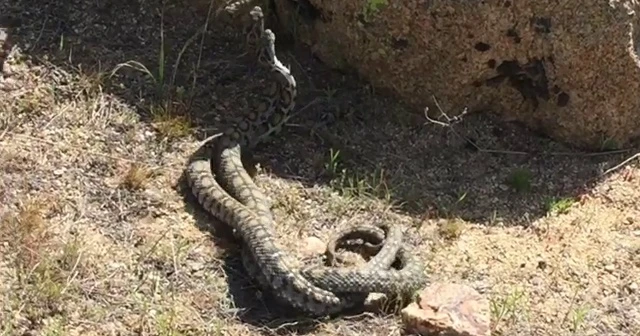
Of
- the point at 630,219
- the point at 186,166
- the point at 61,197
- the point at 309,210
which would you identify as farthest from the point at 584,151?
the point at 61,197

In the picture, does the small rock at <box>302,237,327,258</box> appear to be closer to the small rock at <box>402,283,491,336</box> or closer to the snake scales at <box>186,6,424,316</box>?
the snake scales at <box>186,6,424,316</box>

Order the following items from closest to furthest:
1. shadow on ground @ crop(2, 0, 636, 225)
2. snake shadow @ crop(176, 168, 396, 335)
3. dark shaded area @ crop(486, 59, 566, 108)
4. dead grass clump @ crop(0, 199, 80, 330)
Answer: dead grass clump @ crop(0, 199, 80, 330)
snake shadow @ crop(176, 168, 396, 335)
shadow on ground @ crop(2, 0, 636, 225)
dark shaded area @ crop(486, 59, 566, 108)

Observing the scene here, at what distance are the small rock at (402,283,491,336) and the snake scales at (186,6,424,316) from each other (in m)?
0.18

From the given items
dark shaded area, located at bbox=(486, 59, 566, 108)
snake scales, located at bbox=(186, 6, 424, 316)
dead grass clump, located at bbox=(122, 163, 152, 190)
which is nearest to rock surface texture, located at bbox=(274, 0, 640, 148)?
dark shaded area, located at bbox=(486, 59, 566, 108)

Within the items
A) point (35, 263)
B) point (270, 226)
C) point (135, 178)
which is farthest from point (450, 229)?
point (35, 263)

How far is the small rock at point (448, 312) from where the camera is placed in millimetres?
5844

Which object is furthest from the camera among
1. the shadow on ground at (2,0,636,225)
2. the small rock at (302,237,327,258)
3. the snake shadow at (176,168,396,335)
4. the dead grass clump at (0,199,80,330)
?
the shadow on ground at (2,0,636,225)

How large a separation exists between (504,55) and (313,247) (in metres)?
1.89

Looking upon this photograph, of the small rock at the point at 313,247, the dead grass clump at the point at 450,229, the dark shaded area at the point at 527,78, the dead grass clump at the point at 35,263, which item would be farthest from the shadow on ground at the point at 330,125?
the dead grass clump at the point at 35,263

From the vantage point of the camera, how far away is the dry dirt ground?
6004 millimetres

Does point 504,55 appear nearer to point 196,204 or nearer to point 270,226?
point 270,226

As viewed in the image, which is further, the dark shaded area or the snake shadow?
the dark shaded area

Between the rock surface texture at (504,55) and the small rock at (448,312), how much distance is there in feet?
A: 6.03

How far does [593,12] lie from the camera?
722 cm
